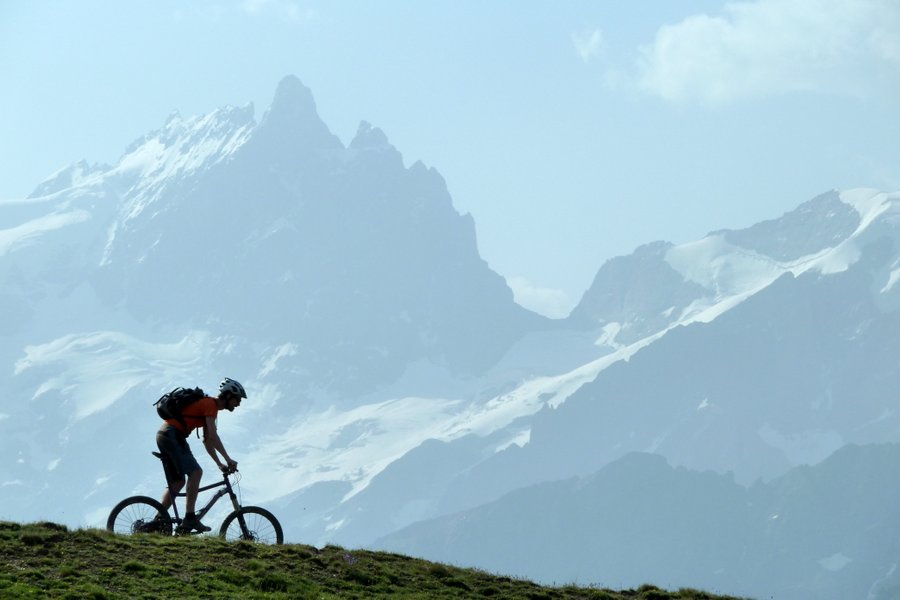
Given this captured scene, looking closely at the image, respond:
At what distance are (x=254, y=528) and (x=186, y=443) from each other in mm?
2274

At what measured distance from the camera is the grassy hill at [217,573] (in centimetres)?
2309

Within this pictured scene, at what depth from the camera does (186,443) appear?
27.3m

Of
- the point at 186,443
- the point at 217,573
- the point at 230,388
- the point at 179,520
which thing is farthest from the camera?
the point at 179,520

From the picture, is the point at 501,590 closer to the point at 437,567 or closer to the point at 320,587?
the point at 437,567

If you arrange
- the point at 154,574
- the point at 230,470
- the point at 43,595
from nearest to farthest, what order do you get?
the point at 43,595 < the point at 154,574 < the point at 230,470

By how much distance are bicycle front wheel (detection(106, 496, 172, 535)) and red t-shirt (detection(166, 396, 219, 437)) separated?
155cm

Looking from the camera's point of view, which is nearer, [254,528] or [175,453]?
[175,453]

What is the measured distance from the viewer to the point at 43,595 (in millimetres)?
21922

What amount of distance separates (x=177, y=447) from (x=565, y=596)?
26.2ft

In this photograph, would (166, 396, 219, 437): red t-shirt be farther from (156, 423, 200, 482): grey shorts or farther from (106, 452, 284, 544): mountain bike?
(106, 452, 284, 544): mountain bike

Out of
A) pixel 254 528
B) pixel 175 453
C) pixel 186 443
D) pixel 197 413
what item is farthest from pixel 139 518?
pixel 197 413

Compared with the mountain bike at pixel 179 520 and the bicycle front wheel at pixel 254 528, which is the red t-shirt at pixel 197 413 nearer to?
the mountain bike at pixel 179 520

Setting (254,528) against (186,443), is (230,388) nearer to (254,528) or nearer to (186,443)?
(186,443)

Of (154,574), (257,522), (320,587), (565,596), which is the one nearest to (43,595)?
(154,574)
